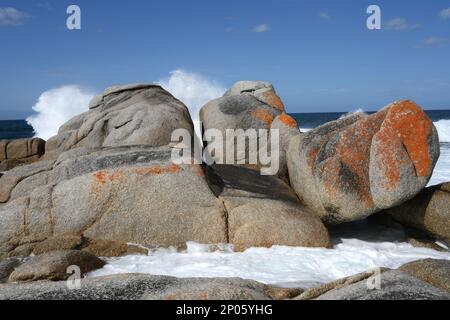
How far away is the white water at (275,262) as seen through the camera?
7148mm

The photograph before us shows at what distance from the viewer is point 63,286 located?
14.8ft

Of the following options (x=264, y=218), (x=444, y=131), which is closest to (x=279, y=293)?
(x=264, y=218)

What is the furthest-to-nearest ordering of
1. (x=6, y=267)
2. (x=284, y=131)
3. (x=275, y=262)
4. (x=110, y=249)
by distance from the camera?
(x=284, y=131) → (x=110, y=249) → (x=275, y=262) → (x=6, y=267)

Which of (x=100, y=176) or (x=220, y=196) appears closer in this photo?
(x=100, y=176)

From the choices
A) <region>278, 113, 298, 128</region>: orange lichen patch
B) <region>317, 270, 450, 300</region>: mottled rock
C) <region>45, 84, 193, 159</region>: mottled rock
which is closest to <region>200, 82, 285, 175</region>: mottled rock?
<region>278, 113, 298, 128</region>: orange lichen patch

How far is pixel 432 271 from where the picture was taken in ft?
21.2

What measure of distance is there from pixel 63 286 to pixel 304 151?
622 centimetres

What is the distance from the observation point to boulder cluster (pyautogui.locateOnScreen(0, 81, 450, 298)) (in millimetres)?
8328

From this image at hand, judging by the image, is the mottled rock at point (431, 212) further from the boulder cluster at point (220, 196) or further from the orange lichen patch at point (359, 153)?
the orange lichen patch at point (359, 153)

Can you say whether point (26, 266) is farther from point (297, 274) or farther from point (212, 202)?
point (297, 274)

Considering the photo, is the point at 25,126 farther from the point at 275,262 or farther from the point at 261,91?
the point at 275,262

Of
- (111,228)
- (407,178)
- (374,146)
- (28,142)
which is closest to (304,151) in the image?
(374,146)

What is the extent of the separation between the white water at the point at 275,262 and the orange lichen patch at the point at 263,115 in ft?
16.4

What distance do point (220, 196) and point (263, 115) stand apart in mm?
4794
